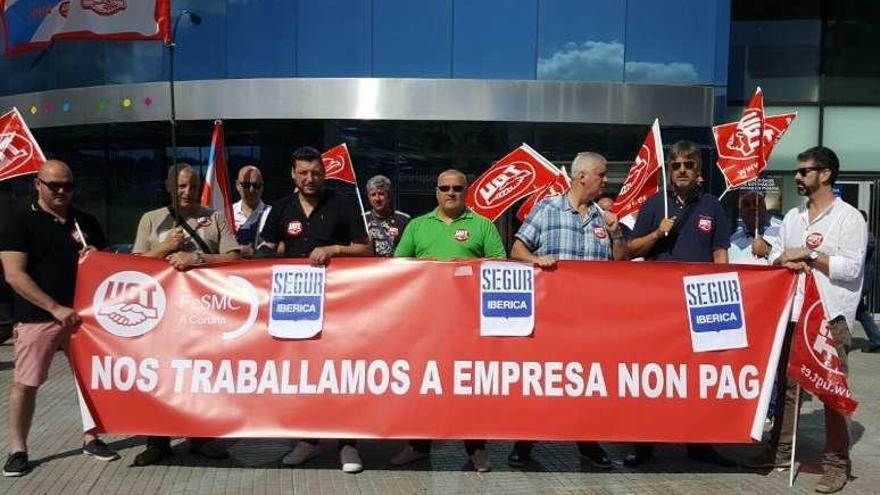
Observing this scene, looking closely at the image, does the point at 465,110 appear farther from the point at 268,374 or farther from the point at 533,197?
the point at 268,374

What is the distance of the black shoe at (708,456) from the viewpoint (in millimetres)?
5195

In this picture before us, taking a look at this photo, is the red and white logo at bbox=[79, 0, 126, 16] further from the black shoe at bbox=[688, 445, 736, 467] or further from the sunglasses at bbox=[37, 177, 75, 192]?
the black shoe at bbox=[688, 445, 736, 467]

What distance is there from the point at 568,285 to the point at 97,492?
326 cm

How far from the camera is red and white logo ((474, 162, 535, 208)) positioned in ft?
27.0

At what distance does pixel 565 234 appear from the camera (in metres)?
5.03

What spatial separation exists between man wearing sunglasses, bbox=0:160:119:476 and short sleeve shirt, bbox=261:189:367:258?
127 cm

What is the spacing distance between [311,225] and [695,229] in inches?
Answer: 107

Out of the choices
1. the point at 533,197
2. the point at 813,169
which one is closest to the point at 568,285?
the point at 813,169

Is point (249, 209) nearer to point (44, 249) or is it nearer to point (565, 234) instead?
point (44, 249)

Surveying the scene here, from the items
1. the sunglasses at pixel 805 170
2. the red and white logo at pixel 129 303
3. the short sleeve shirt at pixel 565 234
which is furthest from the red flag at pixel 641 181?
the red and white logo at pixel 129 303

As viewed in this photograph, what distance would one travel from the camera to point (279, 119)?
49.1 ft

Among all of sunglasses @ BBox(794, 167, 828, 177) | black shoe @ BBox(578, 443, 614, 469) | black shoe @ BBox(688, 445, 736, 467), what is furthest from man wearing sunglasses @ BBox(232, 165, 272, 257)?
sunglasses @ BBox(794, 167, 828, 177)

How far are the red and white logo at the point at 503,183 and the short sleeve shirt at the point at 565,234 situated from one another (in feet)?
10.3

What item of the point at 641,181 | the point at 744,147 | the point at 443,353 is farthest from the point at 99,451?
the point at 744,147
